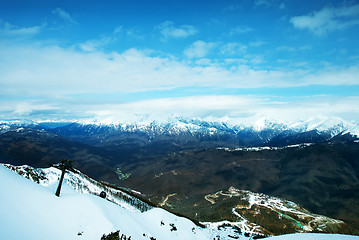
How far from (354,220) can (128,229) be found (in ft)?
813

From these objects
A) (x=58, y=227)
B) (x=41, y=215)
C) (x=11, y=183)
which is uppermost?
(x=11, y=183)

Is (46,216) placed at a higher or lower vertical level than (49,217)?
higher

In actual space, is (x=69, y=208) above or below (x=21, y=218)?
below

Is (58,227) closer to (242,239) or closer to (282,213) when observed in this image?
(242,239)

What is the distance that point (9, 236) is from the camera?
11.5m

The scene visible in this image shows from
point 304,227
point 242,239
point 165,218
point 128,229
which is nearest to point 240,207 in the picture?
point 304,227

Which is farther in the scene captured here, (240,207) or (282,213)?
(240,207)

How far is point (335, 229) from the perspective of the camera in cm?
10262

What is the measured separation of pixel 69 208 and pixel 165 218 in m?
22.3

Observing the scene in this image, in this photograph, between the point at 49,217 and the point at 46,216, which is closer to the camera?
the point at 46,216

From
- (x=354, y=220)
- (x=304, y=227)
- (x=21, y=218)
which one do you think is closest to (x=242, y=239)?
(x=21, y=218)

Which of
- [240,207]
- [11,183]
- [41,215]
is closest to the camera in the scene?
[41,215]

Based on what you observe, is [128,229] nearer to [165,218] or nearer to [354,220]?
[165,218]

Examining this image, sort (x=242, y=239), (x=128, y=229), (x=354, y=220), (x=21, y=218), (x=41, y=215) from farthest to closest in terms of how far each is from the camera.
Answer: (x=354, y=220) → (x=242, y=239) → (x=128, y=229) → (x=41, y=215) → (x=21, y=218)
